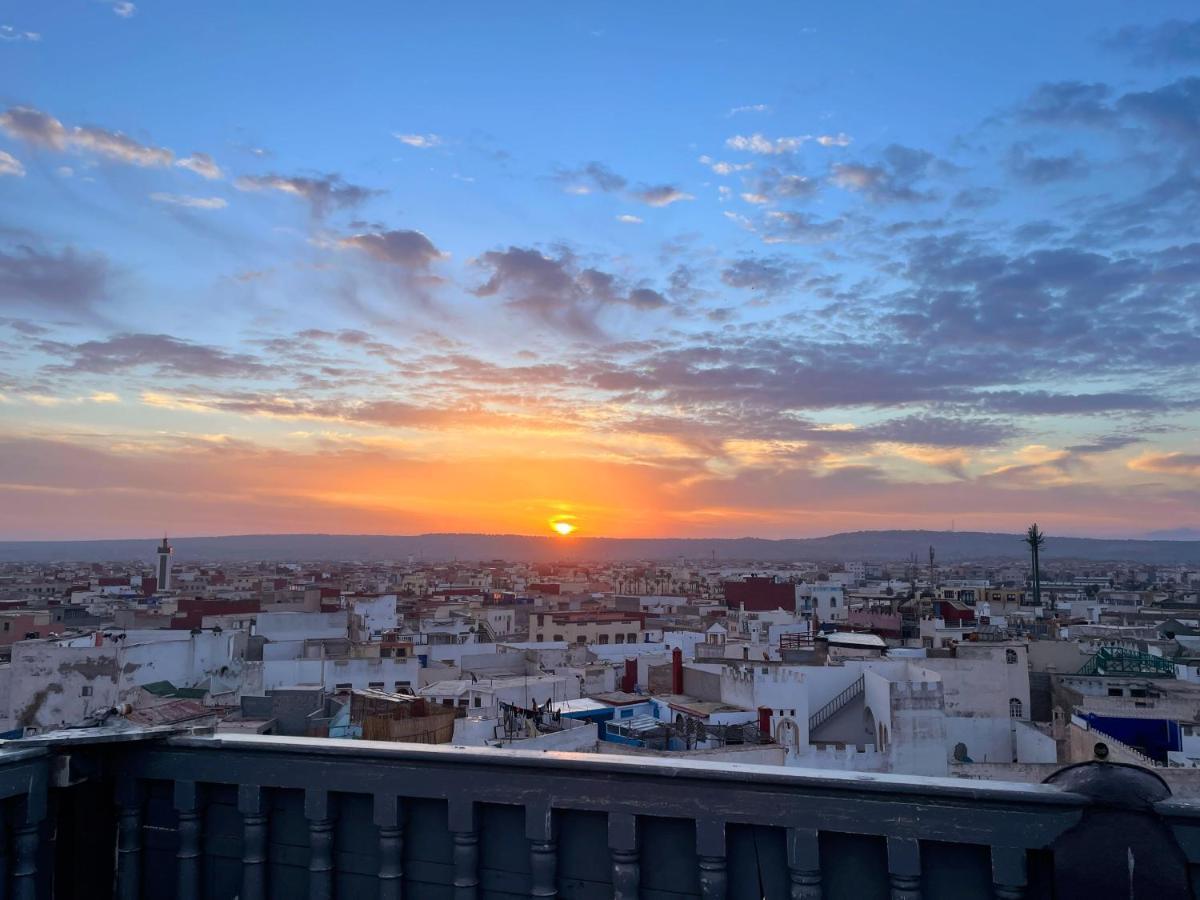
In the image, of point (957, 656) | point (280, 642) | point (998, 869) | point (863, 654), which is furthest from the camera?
point (280, 642)

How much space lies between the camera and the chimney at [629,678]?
1317 inches

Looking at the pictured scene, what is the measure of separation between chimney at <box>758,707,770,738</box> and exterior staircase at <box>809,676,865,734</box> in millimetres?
2205

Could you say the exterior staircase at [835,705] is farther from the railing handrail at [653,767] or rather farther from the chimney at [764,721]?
the railing handrail at [653,767]

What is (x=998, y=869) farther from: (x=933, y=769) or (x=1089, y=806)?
(x=933, y=769)

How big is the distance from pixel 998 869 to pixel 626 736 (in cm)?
1783

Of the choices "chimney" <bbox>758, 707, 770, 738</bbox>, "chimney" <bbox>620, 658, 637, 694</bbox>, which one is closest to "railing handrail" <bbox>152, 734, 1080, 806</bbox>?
"chimney" <bbox>758, 707, 770, 738</bbox>

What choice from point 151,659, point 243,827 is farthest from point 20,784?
point 151,659

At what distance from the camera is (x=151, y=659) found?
31.4 meters

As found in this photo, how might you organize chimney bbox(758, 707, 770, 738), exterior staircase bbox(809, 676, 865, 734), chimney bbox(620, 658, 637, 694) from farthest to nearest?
chimney bbox(620, 658, 637, 694), exterior staircase bbox(809, 676, 865, 734), chimney bbox(758, 707, 770, 738)

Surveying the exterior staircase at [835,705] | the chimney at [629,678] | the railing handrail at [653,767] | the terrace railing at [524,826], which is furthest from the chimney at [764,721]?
the railing handrail at [653,767]

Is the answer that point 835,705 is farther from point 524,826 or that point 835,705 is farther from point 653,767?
point 653,767

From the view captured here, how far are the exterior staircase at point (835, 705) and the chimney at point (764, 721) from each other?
86.8 inches

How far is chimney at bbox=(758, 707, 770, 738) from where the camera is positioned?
23.0 m

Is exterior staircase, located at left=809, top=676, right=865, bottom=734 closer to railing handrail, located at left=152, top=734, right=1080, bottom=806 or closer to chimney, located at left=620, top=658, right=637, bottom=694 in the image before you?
chimney, located at left=620, top=658, right=637, bottom=694
